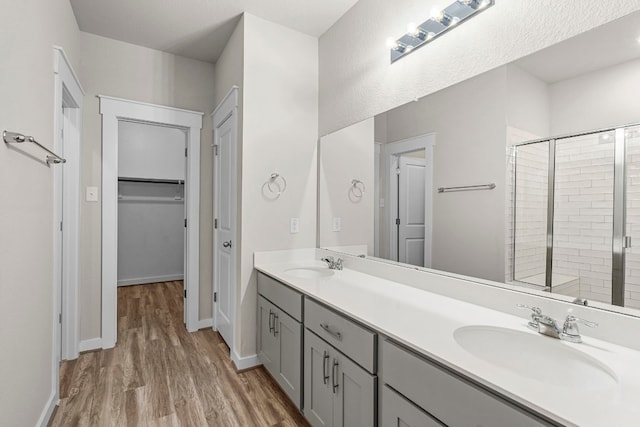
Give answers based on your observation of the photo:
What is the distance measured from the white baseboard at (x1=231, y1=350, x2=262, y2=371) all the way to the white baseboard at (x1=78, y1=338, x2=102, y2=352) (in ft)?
4.22

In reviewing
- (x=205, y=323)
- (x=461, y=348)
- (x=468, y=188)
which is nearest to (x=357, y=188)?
(x=468, y=188)

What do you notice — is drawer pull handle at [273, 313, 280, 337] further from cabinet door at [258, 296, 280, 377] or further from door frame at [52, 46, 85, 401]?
door frame at [52, 46, 85, 401]

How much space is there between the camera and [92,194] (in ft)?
8.84

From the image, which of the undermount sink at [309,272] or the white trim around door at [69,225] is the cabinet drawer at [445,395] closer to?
the undermount sink at [309,272]

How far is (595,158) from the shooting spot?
42.8 inches

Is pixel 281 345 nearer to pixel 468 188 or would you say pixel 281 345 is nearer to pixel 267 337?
pixel 267 337

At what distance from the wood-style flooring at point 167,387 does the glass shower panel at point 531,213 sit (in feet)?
4.68

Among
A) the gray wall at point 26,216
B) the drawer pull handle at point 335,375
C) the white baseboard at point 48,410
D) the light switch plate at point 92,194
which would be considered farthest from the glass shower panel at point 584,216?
the light switch plate at point 92,194

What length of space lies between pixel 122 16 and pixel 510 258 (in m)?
3.06

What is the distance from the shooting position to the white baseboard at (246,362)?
236 centimetres

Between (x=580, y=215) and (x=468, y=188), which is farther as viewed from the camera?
(x=468, y=188)

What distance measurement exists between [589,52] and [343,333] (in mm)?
1417

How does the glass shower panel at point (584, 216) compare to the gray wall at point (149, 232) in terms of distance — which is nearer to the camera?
the glass shower panel at point (584, 216)

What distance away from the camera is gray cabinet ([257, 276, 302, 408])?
1.79 meters
